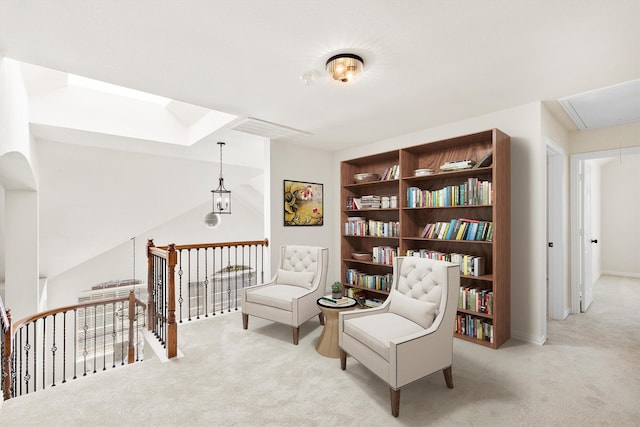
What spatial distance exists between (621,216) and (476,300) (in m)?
6.14

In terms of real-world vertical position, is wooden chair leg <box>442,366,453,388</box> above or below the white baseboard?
above

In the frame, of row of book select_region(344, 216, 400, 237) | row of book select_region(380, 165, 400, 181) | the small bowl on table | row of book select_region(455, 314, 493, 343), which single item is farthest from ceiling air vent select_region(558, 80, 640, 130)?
the small bowl on table

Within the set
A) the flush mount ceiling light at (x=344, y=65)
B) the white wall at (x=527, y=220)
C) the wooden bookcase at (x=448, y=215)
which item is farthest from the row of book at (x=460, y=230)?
the flush mount ceiling light at (x=344, y=65)

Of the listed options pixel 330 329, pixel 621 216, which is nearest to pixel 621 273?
pixel 621 216

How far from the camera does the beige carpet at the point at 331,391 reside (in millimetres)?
1892

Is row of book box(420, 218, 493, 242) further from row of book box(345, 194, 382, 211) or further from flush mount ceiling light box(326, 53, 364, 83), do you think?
flush mount ceiling light box(326, 53, 364, 83)

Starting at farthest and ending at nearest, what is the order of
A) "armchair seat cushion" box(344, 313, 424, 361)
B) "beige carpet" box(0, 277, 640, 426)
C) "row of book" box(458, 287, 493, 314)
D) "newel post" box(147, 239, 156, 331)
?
"newel post" box(147, 239, 156, 331), "row of book" box(458, 287, 493, 314), "armchair seat cushion" box(344, 313, 424, 361), "beige carpet" box(0, 277, 640, 426)

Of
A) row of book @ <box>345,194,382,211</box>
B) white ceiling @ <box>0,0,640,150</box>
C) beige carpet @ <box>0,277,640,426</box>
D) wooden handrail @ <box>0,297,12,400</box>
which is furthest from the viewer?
row of book @ <box>345,194,382,211</box>

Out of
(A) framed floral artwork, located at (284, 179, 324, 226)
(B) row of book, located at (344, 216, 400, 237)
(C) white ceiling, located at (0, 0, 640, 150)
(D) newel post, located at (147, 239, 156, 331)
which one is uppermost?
(C) white ceiling, located at (0, 0, 640, 150)

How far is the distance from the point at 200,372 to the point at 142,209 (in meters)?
4.22

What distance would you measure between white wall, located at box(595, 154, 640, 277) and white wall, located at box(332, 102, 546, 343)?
4884 millimetres

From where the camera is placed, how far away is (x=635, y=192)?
6250 millimetres

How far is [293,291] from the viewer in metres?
3.35

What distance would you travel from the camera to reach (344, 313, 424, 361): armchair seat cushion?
204cm
